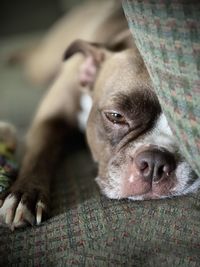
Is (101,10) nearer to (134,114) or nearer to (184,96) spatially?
(134,114)

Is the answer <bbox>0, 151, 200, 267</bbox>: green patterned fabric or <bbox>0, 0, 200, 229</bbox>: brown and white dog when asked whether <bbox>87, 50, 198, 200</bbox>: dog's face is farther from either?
<bbox>0, 151, 200, 267</bbox>: green patterned fabric

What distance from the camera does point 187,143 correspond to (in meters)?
1.47

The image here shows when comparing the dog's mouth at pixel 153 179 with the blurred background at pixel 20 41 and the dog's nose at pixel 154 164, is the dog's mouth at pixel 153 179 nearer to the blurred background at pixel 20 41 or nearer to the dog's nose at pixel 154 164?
the dog's nose at pixel 154 164

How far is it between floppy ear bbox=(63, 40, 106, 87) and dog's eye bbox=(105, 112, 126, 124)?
471 millimetres

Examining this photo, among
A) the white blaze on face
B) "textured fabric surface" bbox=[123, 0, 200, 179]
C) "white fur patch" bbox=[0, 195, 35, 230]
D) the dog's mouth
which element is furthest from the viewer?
the white blaze on face

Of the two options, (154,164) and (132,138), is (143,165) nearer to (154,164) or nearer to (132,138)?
(154,164)

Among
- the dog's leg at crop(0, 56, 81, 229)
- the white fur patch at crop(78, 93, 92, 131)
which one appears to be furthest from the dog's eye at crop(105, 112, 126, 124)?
the white fur patch at crop(78, 93, 92, 131)

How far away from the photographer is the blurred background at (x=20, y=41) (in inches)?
130

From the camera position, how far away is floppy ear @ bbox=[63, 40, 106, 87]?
244 centimetres

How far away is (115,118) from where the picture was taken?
2.10 metres

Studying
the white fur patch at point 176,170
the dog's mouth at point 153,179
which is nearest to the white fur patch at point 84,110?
the white fur patch at point 176,170

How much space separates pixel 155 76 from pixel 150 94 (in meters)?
0.51

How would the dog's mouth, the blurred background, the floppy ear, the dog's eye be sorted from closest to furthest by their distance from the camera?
the dog's mouth, the dog's eye, the floppy ear, the blurred background

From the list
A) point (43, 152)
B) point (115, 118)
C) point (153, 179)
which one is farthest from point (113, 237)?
point (43, 152)
